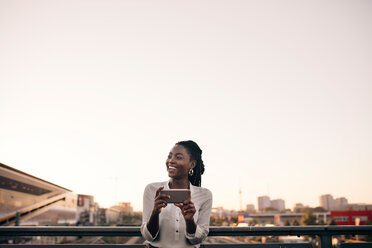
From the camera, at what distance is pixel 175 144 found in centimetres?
268

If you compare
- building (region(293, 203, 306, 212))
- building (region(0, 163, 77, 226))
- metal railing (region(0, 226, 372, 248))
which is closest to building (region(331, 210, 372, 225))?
building (region(0, 163, 77, 226))

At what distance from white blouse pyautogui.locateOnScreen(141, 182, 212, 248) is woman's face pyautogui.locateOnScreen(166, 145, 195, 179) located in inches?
6.4

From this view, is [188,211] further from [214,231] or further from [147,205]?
[214,231]

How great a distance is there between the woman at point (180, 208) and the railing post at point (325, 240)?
1645mm

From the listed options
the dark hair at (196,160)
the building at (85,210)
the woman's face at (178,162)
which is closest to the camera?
the woman's face at (178,162)

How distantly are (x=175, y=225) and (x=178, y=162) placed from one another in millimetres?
520

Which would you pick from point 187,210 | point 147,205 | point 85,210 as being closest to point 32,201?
point 85,210

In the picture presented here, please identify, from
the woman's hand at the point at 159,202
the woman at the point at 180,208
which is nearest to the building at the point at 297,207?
the woman at the point at 180,208

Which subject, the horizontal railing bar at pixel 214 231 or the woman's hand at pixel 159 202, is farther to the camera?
the horizontal railing bar at pixel 214 231

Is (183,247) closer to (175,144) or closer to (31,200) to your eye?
(175,144)

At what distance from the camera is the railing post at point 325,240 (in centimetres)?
332

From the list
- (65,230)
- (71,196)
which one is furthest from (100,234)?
(71,196)

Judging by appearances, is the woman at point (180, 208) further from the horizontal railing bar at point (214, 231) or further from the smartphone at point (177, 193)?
the horizontal railing bar at point (214, 231)

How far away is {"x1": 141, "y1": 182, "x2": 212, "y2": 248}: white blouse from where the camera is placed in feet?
7.66
